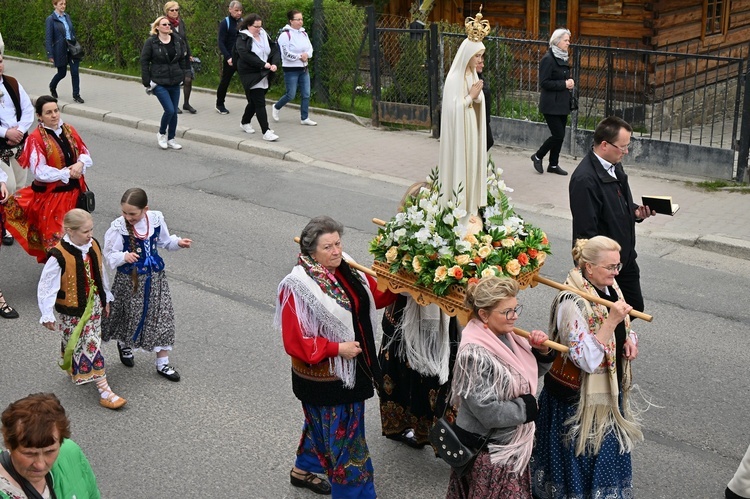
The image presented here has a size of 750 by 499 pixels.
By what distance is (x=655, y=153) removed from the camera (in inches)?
523

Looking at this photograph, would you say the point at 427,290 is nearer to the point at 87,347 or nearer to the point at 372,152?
the point at 87,347

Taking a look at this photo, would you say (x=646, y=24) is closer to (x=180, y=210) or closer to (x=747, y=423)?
(x=180, y=210)

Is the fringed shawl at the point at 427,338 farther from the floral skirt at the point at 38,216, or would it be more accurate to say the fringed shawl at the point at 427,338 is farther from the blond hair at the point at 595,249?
the floral skirt at the point at 38,216

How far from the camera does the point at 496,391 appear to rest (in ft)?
15.6

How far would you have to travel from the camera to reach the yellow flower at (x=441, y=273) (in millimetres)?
5383

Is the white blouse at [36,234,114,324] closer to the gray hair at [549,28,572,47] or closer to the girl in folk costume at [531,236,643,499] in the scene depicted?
the girl in folk costume at [531,236,643,499]

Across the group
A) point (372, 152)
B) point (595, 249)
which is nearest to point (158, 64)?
point (372, 152)

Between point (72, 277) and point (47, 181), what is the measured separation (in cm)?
215

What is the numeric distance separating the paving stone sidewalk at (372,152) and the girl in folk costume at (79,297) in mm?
6041

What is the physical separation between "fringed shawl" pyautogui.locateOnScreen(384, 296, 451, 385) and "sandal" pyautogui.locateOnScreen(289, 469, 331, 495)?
0.90m

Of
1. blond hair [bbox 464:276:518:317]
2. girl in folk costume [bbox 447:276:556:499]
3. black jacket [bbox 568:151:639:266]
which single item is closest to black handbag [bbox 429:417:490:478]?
girl in folk costume [bbox 447:276:556:499]

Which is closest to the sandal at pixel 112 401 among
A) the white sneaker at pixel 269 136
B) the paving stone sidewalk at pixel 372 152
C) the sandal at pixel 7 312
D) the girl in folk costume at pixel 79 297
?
the girl in folk costume at pixel 79 297

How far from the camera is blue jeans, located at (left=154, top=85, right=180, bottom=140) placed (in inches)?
555

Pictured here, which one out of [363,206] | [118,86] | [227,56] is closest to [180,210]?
[363,206]
